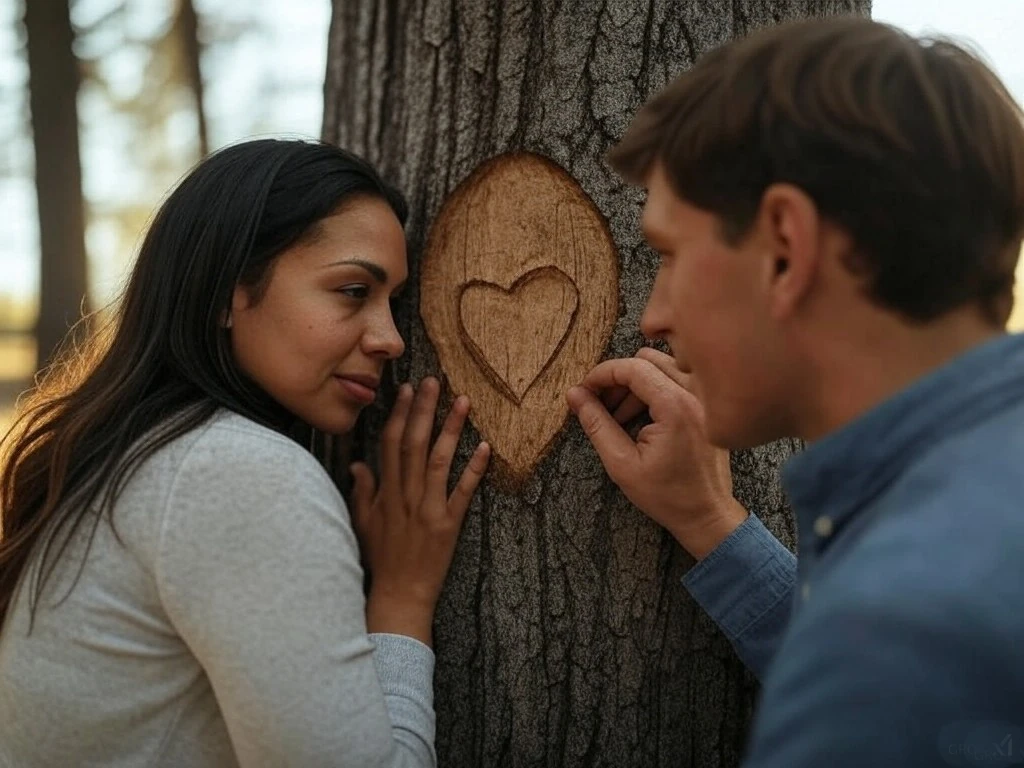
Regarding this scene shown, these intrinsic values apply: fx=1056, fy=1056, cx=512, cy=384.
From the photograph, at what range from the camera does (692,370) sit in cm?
157

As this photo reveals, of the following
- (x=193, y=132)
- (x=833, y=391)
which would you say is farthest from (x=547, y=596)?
(x=193, y=132)

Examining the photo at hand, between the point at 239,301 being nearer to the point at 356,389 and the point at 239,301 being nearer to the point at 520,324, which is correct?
the point at 356,389

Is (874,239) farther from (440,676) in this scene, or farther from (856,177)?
(440,676)

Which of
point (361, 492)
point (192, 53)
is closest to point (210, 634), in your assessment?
point (361, 492)

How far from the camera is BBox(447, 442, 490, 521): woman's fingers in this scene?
2363mm

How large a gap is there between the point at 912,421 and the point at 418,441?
4.45 feet

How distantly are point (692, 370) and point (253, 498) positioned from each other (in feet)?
2.53

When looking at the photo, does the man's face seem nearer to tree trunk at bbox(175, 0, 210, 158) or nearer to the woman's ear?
the woman's ear

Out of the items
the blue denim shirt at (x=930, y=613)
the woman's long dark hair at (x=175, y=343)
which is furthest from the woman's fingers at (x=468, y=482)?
the blue denim shirt at (x=930, y=613)

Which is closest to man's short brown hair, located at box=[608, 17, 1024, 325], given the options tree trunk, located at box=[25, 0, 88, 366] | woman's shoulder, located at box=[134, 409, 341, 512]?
woman's shoulder, located at box=[134, 409, 341, 512]

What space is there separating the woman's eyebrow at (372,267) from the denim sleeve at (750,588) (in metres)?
0.90

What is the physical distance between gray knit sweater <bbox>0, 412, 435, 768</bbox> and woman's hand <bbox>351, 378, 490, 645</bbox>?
1.21 ft

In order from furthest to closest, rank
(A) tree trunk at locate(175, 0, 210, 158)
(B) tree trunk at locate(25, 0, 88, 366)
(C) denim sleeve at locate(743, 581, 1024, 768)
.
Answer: (A) tree trunk at locate(175, 0, 210, 158) → (B) tree trunk at locate(25, 0, 88, 366) → (C) denim sleeve at locate(743, 581, 1024, 768)

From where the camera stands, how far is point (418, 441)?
241cm
